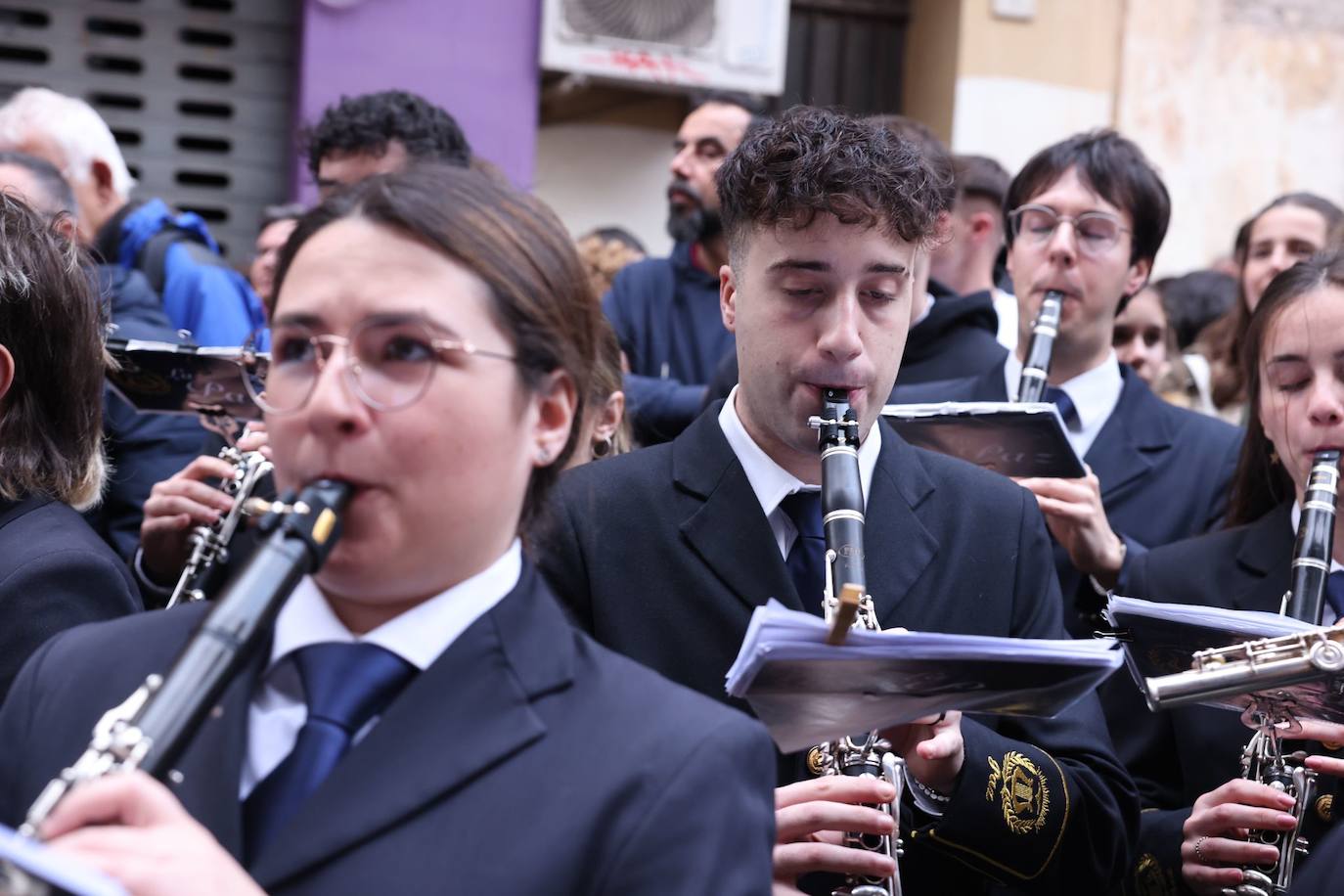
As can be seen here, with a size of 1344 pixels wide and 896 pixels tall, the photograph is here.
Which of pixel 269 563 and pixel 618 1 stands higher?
pixel 618 1

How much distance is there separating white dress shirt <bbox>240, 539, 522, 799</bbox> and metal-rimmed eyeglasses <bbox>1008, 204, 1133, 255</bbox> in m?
2.95

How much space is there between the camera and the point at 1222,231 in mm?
10328

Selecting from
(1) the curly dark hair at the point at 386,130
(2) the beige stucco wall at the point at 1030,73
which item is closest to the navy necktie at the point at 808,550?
(1) the curly dark hair at the point at 386,130

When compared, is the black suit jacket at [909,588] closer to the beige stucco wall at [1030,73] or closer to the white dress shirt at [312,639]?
the white dress shirt at [312,639]

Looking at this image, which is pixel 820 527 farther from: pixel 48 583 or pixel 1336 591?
pixel 48 583

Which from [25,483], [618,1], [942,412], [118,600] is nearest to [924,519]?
[942,412]

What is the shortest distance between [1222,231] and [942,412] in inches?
282

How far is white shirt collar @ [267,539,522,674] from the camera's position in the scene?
82.9 inches

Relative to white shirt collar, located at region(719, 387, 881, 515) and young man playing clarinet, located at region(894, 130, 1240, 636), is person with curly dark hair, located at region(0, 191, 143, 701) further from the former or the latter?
young man playing clarinet, located at region(894, 130, 1240, 636)

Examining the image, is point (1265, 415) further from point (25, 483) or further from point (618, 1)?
point (618, 1)

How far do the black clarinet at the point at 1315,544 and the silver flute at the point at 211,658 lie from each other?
213 cm

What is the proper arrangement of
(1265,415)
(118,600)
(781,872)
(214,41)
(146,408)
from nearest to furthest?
(781,872) → (118,600) → (1265,415) → (146,408) → (214,41)

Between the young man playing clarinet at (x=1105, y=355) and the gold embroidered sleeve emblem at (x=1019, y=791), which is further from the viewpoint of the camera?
the young man playing clarinet at (x=1105, y=355)

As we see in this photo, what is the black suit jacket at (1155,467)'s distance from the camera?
4.49 metres
